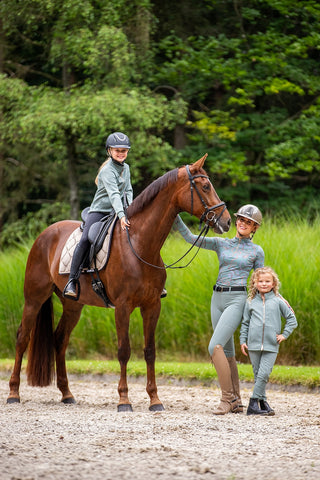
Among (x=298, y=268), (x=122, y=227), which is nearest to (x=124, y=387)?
(x=122, y=227)

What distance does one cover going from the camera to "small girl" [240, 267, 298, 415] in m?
7.57

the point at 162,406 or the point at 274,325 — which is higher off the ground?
the point at 274,325

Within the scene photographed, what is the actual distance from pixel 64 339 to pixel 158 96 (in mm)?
12470

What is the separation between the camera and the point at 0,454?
5379mm

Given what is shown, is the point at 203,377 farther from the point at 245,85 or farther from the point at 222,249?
the point at 245,85

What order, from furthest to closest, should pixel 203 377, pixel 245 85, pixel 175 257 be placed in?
pixel 245 85 → pixel 175 257 → pixel 203 377

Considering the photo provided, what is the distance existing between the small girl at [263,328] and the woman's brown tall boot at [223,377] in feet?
0.70

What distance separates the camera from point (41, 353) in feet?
29.5

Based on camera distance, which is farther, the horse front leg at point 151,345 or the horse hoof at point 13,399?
the horse hoof at point 13,399

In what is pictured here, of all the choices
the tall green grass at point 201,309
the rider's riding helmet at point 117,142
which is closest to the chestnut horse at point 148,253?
the rider's riding helmet at point 117,142

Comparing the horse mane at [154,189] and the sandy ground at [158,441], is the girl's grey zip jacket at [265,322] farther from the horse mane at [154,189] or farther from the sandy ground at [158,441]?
the horse mane at [154,189]

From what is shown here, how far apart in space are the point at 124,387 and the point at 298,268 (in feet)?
16.2

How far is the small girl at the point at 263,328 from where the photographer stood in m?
7.57

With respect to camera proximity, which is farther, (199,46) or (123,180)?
(199,46)
